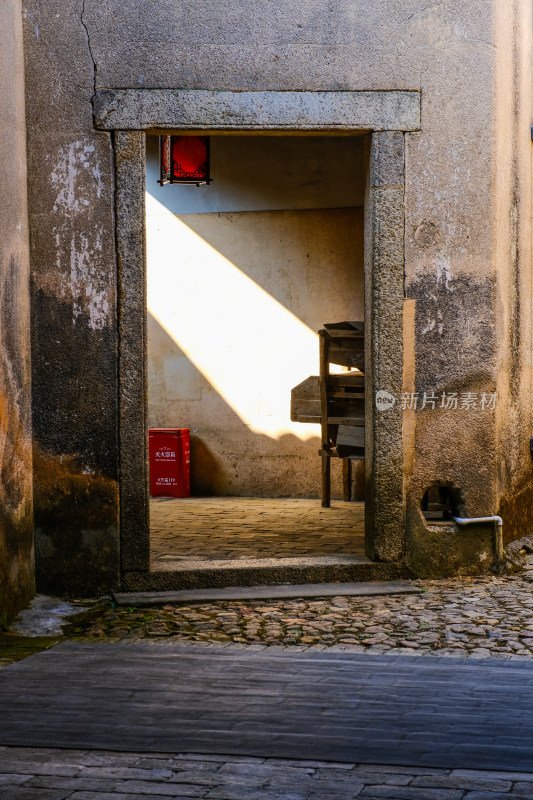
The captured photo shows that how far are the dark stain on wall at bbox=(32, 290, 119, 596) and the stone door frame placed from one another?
0.10m

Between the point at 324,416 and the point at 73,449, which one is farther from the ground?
the point at 324,416

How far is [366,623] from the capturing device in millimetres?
5523

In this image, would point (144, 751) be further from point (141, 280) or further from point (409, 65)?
point (409, 65)

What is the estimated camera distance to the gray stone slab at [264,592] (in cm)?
607

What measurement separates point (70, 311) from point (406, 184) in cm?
227

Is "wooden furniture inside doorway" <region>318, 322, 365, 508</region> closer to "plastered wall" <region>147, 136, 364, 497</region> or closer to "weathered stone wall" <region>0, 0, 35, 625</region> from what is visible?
"plastered wall" <region>147, 136, 364, 497</region>

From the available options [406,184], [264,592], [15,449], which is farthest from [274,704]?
[406,184]

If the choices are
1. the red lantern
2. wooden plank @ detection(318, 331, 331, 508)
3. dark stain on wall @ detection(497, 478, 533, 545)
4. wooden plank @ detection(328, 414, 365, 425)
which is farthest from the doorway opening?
dark stain on wall @ detection(497, 478, 533, 545)

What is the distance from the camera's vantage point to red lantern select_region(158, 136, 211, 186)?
376 inches

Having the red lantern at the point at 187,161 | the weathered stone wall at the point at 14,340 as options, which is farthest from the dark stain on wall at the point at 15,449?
the red lantern at the point at 187,161

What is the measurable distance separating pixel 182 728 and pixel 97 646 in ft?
4.54

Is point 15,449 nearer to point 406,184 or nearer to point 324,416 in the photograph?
point 406,184

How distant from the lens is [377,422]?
21.4 feet

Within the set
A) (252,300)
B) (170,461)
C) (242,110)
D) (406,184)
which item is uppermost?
(242,110)
